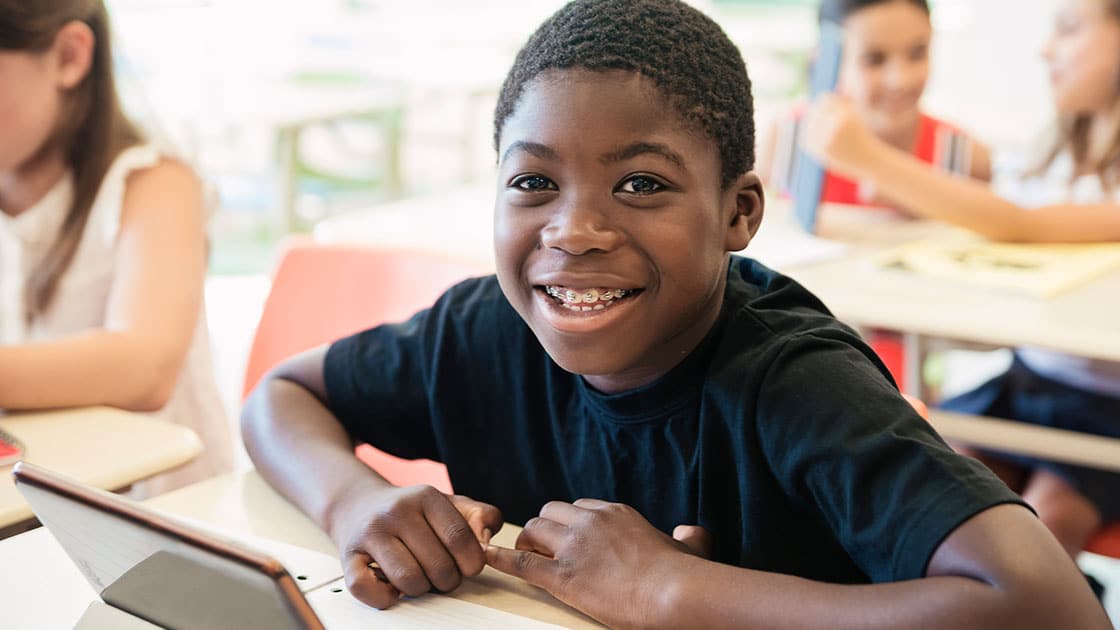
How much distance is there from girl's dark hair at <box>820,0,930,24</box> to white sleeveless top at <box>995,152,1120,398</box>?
408 millimetres

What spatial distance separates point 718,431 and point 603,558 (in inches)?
6.9

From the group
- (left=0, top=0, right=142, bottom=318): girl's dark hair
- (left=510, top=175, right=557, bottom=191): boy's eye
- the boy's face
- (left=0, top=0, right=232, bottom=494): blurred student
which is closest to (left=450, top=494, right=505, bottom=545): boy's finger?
the boy's face

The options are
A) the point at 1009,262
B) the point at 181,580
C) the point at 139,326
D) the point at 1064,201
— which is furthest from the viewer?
the point at 1064,201

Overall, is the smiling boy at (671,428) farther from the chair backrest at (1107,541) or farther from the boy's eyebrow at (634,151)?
the chair backrest at (1107,541)

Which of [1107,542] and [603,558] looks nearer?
[603,558]

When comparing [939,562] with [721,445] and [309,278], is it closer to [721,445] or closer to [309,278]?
[721,445]

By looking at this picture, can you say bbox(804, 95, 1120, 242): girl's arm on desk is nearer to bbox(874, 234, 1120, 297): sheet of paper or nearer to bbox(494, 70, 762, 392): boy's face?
bbox(874, 234, 1120, 297): sheet of paper

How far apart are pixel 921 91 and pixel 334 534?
1.84 metres

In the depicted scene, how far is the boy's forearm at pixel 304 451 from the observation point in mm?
974

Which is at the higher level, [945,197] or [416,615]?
[945,197]

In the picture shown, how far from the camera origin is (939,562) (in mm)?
720

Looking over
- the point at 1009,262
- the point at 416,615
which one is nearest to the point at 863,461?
the point at 416,615

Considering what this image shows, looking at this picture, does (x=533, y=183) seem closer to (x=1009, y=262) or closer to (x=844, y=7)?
(x=1009, y=262)

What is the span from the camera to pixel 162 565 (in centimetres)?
62
